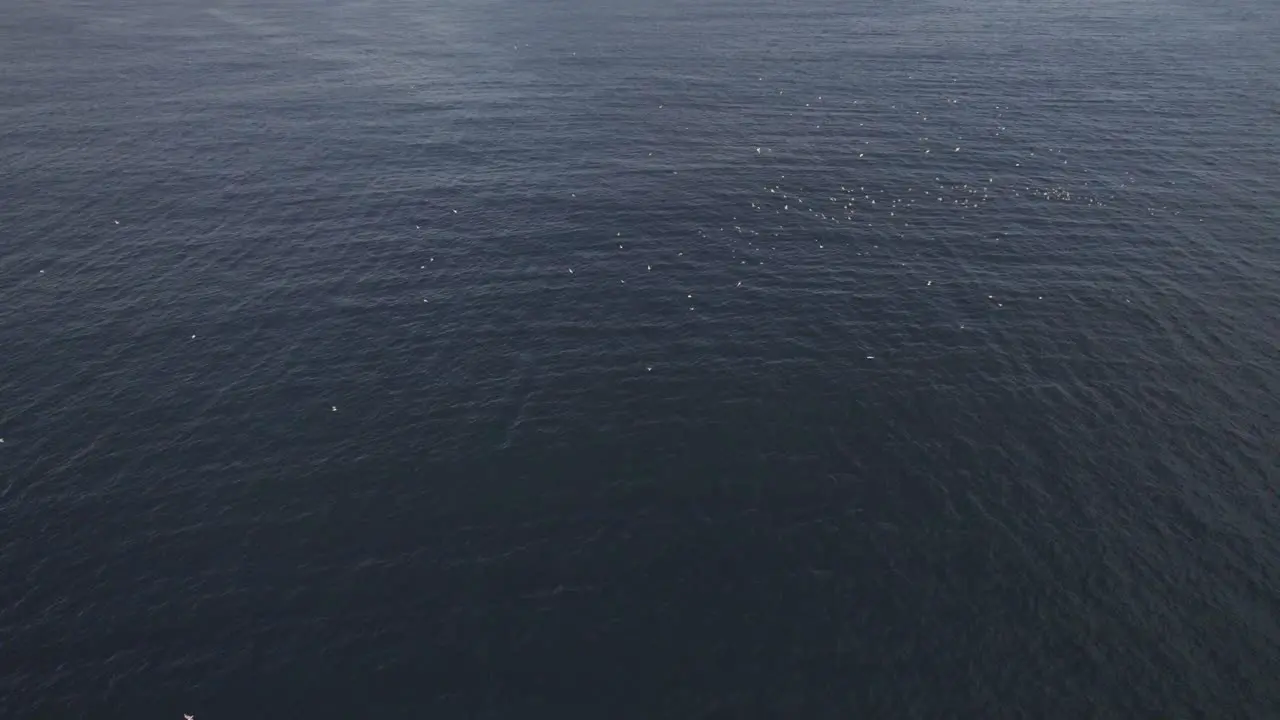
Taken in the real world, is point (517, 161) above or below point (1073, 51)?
below

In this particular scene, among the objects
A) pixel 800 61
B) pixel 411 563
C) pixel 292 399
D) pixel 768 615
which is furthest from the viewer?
pixel 800 61

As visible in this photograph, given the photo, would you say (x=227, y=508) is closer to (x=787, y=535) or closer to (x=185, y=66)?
(x=787, y=535)

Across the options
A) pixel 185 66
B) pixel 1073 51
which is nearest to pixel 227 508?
pixel 185 66

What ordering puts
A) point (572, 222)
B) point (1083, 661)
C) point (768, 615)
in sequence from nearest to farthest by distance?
point (1083, 661)
point (768, 615)
point (572, 222)

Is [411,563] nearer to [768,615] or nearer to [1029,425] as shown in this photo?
[768,615]

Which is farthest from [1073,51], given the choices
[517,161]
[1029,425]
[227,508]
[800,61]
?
[227,508]

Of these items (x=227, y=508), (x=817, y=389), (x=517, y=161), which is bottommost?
(x=227, y=508)

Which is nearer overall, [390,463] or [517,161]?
[390,463]
